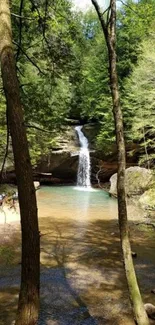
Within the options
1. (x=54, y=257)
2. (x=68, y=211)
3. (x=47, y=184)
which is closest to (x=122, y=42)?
(x=47, y=184)

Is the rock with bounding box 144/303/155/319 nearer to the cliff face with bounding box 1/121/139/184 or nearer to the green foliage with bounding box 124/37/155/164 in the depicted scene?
the green foliage with bounding box 124/37/155/164

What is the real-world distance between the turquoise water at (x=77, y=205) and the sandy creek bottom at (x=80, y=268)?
114 mm

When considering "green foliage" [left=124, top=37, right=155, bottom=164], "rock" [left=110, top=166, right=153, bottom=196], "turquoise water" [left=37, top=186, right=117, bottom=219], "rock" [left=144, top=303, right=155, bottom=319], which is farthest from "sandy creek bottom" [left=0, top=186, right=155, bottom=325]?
"green foliage" [left=124, top=37, right=155, bottom=164]

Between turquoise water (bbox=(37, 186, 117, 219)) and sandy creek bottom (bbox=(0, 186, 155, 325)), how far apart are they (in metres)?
0.11

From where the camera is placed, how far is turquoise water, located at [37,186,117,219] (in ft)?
39.5

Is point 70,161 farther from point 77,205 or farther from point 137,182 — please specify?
point 77,205

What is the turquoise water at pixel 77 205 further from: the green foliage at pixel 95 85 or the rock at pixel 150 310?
the rock at pixel 150 310

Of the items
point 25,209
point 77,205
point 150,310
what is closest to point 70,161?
point 77,205

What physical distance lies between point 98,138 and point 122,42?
7494 millimetres

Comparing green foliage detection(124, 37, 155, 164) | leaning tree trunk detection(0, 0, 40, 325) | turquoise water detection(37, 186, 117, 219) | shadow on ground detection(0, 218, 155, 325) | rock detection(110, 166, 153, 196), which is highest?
green foliage detection(124, 37, 155, 164)

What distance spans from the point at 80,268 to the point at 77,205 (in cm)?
731

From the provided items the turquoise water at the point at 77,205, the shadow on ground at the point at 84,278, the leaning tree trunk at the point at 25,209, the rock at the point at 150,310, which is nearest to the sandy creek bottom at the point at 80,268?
the shadow on ground at the point at 84,278

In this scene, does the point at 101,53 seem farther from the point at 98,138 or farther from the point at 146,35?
the point at 98,138

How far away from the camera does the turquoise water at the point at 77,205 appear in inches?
475
